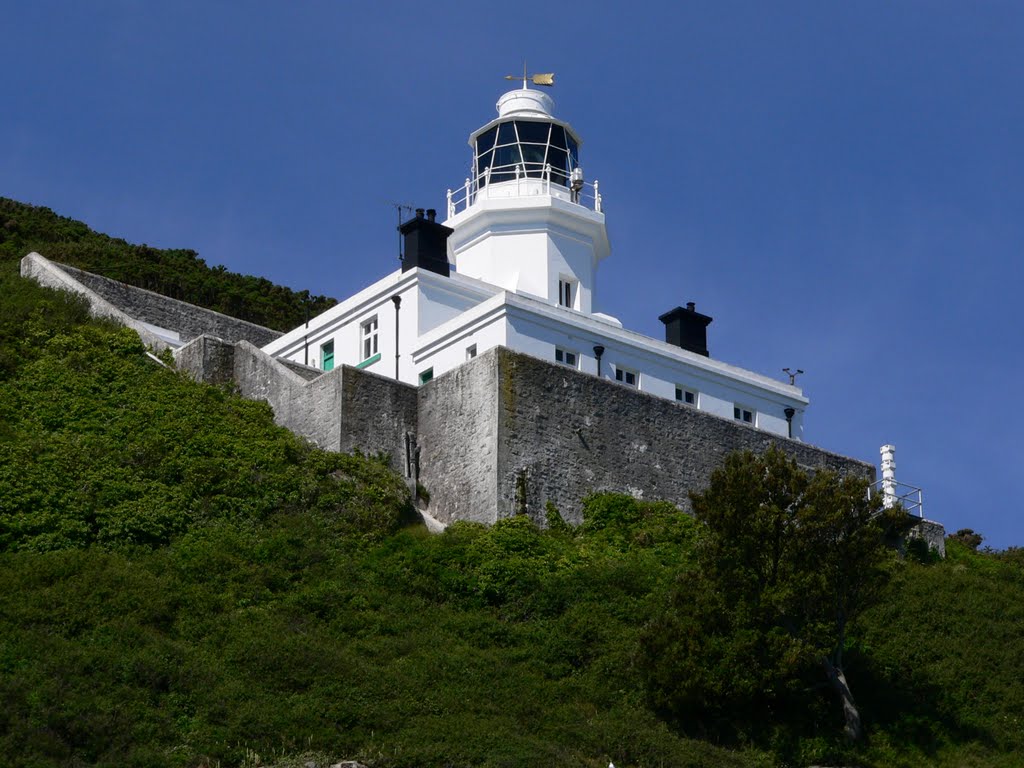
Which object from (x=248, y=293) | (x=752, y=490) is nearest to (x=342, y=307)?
(x=248, y=293)

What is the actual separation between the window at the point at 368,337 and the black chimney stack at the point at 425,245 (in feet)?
4.92

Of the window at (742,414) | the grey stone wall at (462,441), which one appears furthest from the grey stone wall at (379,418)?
the window at (742,414)

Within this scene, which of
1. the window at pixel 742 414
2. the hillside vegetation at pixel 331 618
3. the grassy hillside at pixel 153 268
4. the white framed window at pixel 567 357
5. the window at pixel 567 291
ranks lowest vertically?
the hillside vegetation at pixel 331 618

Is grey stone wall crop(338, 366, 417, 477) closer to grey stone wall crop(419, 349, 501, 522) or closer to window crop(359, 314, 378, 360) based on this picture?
grey stone wall crop(419, 349, 501, 522)

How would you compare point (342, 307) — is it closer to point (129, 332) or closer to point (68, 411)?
point (129, 332)

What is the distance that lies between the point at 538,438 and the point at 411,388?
3370 mm

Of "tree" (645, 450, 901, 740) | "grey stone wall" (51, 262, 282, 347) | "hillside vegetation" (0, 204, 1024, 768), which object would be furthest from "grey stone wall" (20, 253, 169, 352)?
"tree" (645, 450, 901, 740)

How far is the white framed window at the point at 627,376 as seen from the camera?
4791 cm

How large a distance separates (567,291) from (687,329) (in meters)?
3.37

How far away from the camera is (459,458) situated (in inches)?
1683

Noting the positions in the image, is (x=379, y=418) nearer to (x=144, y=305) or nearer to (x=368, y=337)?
(x=368, y=337)

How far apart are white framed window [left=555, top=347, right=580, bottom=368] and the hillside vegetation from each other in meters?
4.99

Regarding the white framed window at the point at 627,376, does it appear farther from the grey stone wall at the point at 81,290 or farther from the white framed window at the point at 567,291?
the grey stone wall at the point at 81,290

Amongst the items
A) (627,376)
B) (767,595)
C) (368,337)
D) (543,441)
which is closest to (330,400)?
(543,441)
